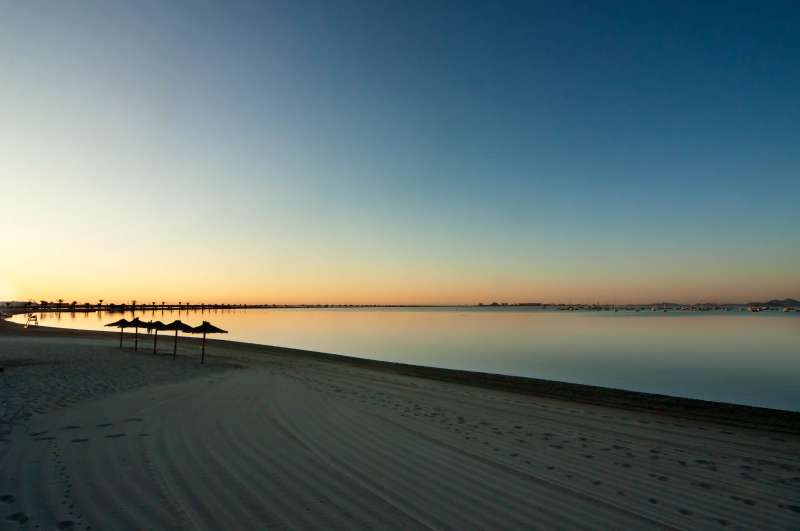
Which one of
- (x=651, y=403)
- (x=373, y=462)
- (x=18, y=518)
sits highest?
(x=18, y=518)

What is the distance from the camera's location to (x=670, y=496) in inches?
214

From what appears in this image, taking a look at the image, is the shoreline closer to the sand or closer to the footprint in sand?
the sand

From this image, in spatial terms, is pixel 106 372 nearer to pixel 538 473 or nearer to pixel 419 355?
pixel 538 473

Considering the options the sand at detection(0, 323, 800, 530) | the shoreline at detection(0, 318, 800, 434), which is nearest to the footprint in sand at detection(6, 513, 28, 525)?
the sand at detection(0, 323, 800, 530)

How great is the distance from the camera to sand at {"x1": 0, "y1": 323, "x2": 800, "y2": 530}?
4.59 m

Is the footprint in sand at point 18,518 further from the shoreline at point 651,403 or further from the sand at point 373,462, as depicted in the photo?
the shoreline at point 651,403

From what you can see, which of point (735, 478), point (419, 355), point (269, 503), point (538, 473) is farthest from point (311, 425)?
point (419, 355)

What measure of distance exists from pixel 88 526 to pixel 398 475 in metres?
3.45

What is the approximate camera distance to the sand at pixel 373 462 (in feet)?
15.1

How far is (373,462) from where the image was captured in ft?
20.7

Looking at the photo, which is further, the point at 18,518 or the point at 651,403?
the point at 651,403

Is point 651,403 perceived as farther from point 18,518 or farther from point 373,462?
point 18,518

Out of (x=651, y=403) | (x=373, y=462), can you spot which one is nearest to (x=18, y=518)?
(x=373, y=462)

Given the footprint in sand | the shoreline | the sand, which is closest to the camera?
the footprint in sand
